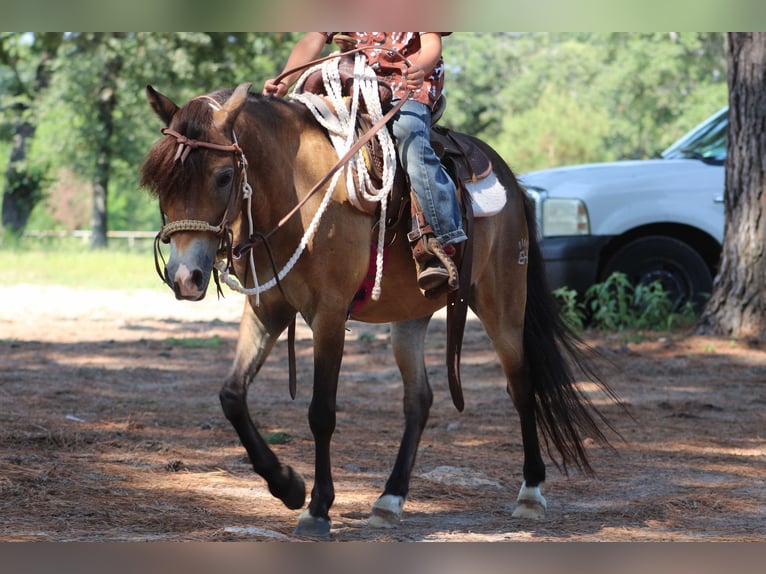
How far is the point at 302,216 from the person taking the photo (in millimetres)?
4562

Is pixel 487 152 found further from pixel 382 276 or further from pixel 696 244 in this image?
pixel 696 244

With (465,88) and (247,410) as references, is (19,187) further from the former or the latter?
(247,410)

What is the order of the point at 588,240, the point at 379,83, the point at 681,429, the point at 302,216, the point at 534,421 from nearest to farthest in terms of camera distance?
1. the point at 302,216
2. the point at 379,83
3. the point at 534,421
4. the point at 681,429
5. the point at 588,240

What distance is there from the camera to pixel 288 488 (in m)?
4.75

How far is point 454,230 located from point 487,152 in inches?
39.4

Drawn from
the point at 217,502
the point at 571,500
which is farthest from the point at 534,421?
the point at 217,502

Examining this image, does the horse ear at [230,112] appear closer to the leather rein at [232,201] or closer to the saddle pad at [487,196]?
the leather rein at [232,201]

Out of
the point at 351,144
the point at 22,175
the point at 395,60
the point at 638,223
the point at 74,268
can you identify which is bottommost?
the point at 74,268

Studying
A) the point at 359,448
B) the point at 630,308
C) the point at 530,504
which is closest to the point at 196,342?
the point at 630,308

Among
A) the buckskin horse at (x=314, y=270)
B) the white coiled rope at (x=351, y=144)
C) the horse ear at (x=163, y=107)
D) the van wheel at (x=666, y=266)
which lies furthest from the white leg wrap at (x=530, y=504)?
the van wheel at (x=666, y=266)

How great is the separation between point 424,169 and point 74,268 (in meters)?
17.9

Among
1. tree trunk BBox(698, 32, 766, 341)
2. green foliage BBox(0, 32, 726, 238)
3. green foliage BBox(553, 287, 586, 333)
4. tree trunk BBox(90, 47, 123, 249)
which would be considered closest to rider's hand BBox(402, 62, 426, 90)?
Result: green foliage BBox(553, 287, 586, 333)

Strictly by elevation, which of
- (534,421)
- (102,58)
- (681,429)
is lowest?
(681,429)

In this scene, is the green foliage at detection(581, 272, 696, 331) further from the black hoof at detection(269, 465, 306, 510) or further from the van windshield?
the black hoof at detection(269, 465, 306, 510)
